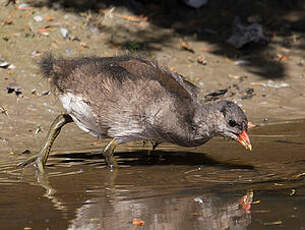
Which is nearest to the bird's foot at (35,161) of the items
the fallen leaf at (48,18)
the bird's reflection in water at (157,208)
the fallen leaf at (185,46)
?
the bird's reflection in water at (157,208)

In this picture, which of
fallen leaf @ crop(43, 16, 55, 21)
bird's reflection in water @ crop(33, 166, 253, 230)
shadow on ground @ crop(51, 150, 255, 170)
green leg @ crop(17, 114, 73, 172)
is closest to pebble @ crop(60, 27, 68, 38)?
fallen leaf @ crop(43, 16, 55, 21)

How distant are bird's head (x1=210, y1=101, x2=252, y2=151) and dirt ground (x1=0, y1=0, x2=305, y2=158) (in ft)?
8.13

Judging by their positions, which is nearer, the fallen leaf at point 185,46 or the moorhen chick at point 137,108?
the moorhen chick at point 137,108

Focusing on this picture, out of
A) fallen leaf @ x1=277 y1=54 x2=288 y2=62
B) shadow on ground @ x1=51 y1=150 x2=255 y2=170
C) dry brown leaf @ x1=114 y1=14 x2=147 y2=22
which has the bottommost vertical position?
shadow on ground @ x1=51 y1=150 x2=255 y2=170

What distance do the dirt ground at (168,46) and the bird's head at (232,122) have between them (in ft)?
8.13

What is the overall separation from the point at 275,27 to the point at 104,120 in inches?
283

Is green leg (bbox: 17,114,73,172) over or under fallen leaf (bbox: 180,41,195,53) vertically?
under

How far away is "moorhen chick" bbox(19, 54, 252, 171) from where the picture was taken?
6891 millimetres

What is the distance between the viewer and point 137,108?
6.86 metres

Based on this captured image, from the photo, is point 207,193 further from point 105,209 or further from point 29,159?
point 29,159

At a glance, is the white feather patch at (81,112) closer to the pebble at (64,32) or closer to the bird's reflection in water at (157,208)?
the bird's reflection in water at (157,208)

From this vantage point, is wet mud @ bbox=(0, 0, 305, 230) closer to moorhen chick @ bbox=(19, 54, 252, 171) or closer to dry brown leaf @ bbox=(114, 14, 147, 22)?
dry brown leaf @ bbox=(114, 14, 147, 22)

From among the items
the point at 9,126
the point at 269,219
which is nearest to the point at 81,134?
the point at 9,126

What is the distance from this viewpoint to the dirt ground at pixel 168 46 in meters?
A: 9.79
